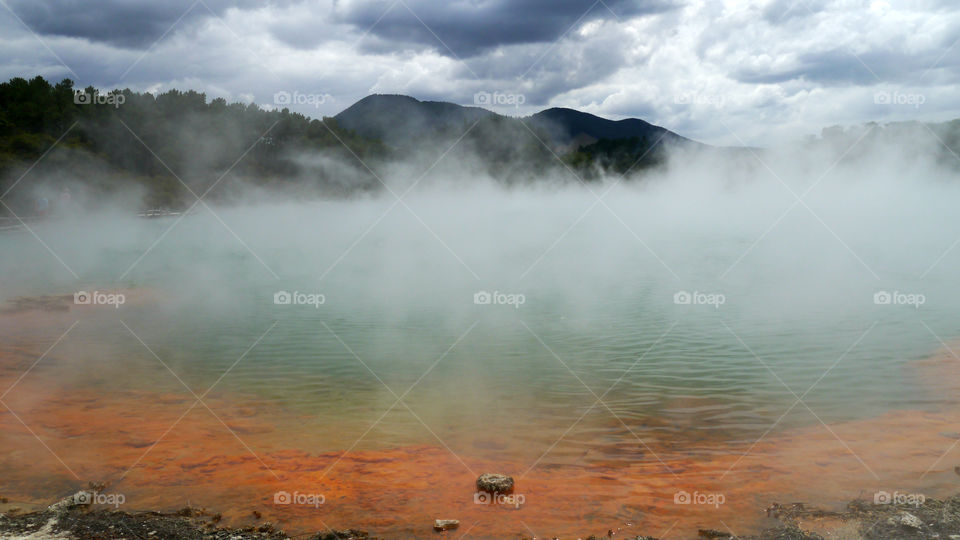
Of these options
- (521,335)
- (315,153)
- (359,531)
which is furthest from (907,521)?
(315,153)

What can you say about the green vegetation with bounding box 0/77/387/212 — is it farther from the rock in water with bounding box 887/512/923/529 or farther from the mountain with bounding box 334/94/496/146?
the rock in water with bounding box 887/512/923/529

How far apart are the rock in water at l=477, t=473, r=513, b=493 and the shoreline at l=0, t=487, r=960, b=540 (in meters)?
0.73

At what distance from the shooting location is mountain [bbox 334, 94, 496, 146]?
106 m


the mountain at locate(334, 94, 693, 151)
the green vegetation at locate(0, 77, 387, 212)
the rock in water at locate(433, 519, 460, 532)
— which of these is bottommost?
the rock in water at locate(433, 519, 460, 532)

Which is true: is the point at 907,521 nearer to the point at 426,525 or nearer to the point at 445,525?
the point at 445,525

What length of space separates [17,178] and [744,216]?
47.3 m

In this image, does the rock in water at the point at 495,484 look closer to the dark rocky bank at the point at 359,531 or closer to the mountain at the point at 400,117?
the dark rocky bank at the point at 359,531

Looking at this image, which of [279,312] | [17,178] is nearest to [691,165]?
[17,178]

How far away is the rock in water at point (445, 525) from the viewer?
5910mm

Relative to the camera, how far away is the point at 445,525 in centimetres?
593

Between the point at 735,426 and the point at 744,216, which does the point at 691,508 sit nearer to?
the point at 735,426

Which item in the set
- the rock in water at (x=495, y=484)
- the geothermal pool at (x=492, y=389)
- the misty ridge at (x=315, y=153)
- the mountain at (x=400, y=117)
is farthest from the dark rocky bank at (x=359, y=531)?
the mountain at (x=400, y=117)

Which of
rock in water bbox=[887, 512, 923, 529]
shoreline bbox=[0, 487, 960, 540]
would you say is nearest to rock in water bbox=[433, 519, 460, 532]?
shoreline bbox=[0, 487, 960, 540]

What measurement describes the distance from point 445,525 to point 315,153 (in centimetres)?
7522
